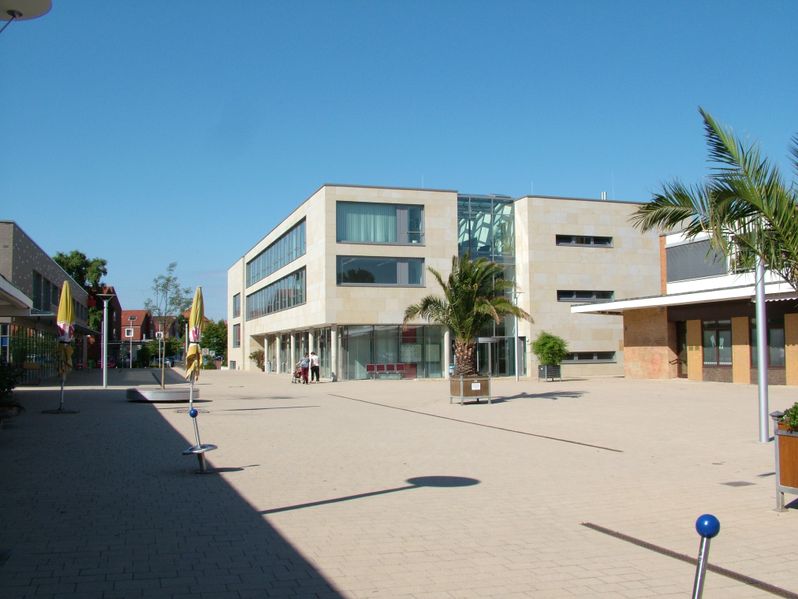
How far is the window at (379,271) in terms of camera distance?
43500 millimetres

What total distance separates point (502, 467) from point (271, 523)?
14.5ft

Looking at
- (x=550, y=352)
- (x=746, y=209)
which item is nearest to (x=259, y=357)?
(x=550, y=352)

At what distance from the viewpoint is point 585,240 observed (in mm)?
48438

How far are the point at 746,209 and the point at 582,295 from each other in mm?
39095

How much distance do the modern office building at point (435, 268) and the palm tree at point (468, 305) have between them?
19051 millimetres

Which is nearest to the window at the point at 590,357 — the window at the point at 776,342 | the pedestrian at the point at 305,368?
the pedestrian at the point at 305,368

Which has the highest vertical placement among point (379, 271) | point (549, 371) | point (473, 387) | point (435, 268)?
point (435, 268)

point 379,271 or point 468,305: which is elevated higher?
point 379,271

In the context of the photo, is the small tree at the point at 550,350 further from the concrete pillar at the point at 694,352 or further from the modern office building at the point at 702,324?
the concrete pillar at the point at 694,352

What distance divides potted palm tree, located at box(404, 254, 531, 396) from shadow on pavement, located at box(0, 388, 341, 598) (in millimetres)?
12706

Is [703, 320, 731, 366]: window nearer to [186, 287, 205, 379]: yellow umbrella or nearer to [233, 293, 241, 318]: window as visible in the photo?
[186, 287, 205, 379]: yellow umbrella

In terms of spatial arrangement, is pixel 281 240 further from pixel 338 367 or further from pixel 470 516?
pixel 470 516

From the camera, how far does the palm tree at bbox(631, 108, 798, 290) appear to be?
9047 millimetres

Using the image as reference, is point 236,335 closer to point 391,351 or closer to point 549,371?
point 391,351
